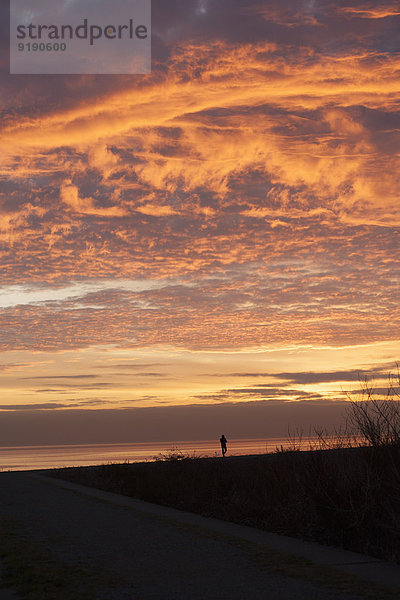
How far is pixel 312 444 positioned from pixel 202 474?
12.9 meters

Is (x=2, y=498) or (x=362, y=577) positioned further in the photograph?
(x=2, y=498)

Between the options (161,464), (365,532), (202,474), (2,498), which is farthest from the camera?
(161,464)

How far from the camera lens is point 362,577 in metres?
8.72

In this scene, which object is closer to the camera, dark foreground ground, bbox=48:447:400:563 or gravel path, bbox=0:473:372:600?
gravel path, bbox=0:473:372:600

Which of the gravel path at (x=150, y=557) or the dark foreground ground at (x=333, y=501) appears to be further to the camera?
the dark foreground ground at (x=333, y=501)

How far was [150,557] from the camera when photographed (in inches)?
397

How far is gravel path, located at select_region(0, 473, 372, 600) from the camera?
7879 mm

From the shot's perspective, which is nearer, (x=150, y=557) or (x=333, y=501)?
(x=150, y=557)

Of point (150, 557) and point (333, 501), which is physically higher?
point (333, 501)

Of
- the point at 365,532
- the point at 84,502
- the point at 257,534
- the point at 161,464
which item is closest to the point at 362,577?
the point at 365,532

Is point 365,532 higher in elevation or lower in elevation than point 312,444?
lower

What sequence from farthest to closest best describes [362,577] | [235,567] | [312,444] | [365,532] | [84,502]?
[84,502], [312,444], [365,532], [235,567], [362,577]

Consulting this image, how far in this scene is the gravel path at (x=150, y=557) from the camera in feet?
25.8

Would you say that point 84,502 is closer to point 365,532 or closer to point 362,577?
point 365,532
